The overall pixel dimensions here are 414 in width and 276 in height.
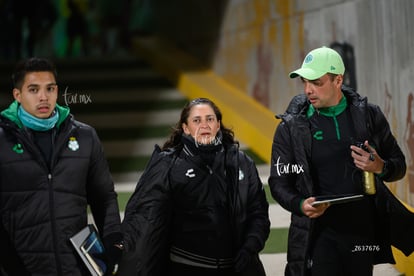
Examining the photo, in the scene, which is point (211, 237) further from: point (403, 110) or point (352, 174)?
point (403, 110)

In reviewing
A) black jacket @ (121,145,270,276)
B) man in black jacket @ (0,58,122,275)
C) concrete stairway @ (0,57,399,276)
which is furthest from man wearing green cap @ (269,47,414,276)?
concrete stairway @ (0,57,399,276)

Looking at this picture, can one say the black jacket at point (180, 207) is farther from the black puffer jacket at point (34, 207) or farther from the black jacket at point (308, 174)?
the black puffer jacket at point (34, 207)

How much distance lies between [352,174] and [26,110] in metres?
1.82

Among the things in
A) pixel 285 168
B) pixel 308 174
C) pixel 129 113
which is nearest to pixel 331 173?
pixel 308 174

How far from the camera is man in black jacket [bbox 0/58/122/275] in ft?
14.4

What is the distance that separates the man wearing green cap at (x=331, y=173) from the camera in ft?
16.3

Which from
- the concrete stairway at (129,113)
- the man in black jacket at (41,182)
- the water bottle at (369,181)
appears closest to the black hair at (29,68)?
the man in black jacket at (41,182)

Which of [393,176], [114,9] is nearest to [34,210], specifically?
[393,176]

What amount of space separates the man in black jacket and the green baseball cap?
130 centimetres

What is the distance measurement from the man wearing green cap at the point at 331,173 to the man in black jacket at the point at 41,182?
1070 mm

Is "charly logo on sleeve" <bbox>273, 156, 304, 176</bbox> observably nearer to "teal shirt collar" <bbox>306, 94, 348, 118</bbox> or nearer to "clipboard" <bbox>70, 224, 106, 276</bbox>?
"teal shirt collar" <bbox>306, 94, 348, 118</bbox>

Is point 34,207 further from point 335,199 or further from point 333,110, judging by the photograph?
point 333,110

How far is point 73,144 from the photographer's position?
454 cm

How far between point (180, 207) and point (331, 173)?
867 mm
